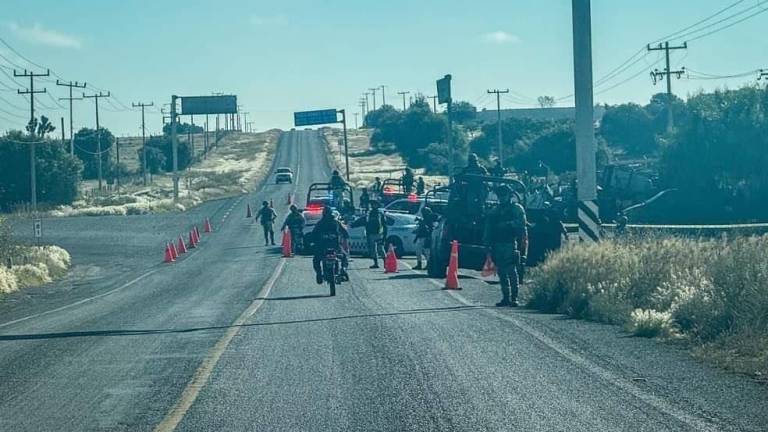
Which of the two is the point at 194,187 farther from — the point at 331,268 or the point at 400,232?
the point at 331,268

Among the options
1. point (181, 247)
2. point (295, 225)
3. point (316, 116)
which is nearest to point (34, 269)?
point (295, 225)

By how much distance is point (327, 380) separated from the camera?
11492 millimetres

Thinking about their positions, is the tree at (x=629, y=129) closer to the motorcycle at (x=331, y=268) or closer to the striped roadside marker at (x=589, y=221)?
the striped roadside marker at (x=589, y=221)

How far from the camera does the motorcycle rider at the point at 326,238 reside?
23.4 meters

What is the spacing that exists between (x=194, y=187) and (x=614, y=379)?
10067cm

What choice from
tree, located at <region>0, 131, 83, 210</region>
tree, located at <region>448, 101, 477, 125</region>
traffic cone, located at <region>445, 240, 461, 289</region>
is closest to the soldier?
traffic cone, located at <region>445, 240, 461, 289</region>

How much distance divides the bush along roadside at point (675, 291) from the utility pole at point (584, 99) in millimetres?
3026

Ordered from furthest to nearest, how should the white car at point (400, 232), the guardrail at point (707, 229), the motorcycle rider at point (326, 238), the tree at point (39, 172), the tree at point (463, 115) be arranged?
the tree at point (463, 115)
the tree at point (39, 172)
the white car at point (400, 232)
the guardrail at point (707, 229)
the motorcycle rider at point (326, 238)

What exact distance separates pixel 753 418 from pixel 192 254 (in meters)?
39.4

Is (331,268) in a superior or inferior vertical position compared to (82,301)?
superior

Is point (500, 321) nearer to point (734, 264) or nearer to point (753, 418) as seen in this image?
point (734, 264)

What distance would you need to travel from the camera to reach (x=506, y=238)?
19.6 meters

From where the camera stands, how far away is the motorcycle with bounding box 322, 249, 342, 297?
2262 centimetres

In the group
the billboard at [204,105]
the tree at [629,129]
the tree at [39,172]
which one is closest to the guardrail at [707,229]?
the tree at [39,172]
